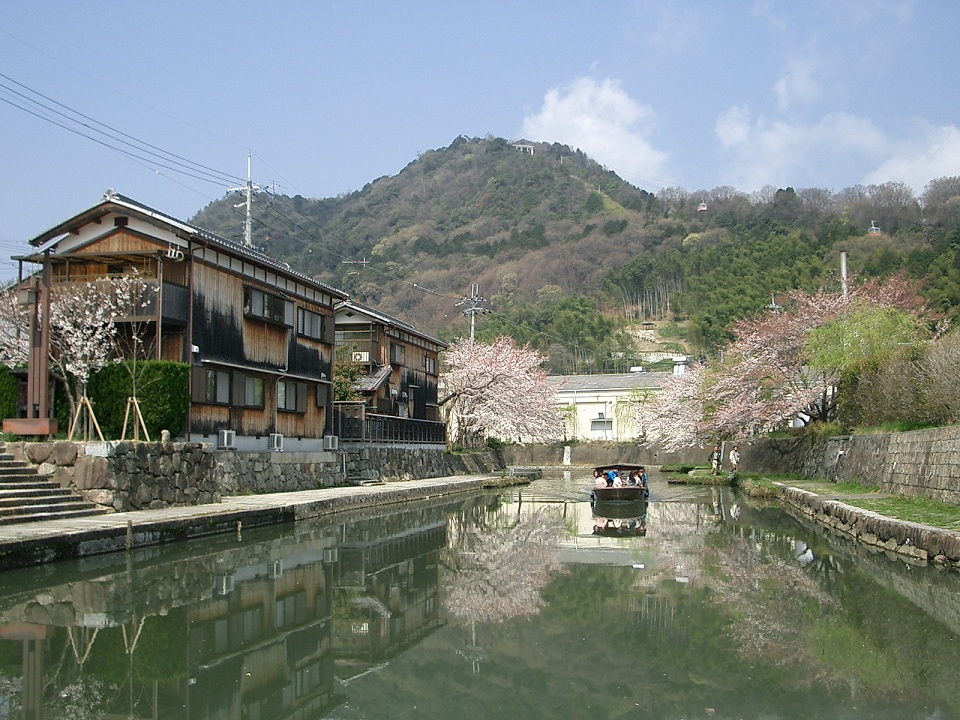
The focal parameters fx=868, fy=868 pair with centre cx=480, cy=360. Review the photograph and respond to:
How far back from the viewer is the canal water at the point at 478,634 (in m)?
6.70

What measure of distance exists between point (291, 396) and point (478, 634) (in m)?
20.5

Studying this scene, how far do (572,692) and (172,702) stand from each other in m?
3.12

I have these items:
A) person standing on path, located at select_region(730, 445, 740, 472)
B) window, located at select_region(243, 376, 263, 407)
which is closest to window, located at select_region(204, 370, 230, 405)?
window, located at select_region(243, 376, 263, 407)

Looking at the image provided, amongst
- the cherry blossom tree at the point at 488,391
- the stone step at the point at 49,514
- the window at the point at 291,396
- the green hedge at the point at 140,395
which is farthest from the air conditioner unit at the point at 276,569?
the cherry blossom tree at the point at 488,391

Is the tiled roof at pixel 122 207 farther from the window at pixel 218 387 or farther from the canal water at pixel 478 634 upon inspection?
the canal water at pixel 478 634

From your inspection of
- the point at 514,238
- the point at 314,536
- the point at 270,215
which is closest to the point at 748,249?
the point at 514,238

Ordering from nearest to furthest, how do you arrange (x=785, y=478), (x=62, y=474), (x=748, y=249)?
(x=62, y=474), (x=785, y=478), (x=748, y=249)

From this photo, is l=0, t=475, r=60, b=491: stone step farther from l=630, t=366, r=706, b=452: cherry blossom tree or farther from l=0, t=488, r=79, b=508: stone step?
l=630, t=366, r=706, b=452: cherry blossom tree

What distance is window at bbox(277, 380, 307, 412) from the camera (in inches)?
1093

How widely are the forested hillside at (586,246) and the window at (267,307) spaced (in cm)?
3045

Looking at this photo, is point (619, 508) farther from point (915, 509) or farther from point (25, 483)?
point (25, 483)

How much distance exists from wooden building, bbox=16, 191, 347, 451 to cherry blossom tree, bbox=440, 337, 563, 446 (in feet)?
76.1

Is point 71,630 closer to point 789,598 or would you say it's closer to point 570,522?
point 789,598

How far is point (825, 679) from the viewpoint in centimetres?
723
